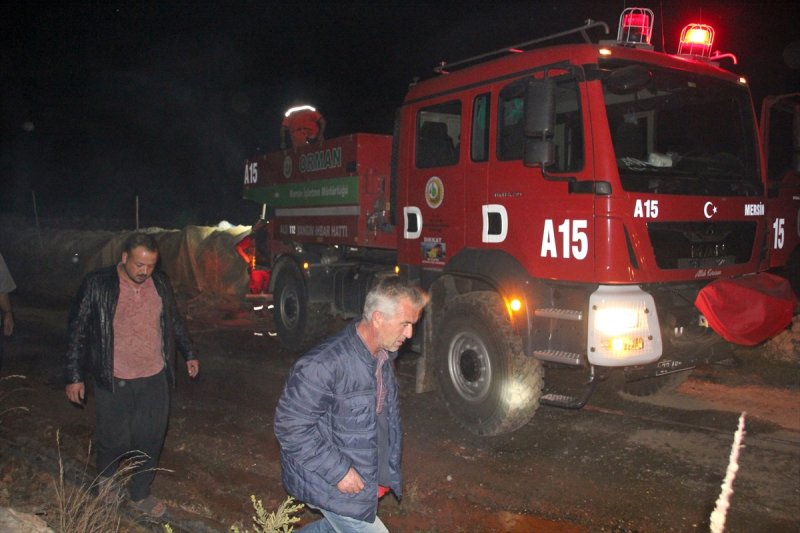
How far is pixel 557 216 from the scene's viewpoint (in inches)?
206

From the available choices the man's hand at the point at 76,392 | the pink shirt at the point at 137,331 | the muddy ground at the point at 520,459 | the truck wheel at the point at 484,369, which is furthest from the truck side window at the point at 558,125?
the man's hand at the point at 76,392

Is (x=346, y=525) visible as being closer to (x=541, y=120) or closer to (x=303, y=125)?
(x=541, y=120)

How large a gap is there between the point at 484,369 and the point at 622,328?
4.58ft

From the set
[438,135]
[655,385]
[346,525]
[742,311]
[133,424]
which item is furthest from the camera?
[655,385]

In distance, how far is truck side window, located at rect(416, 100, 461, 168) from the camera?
635 cm

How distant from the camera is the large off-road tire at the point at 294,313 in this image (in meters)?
9.27

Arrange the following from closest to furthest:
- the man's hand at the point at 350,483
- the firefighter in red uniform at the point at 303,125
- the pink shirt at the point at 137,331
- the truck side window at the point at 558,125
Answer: the man's hand at the point at 350,483 < the pink shirt at the point at 137,331 < the truck side window at the point at 558,125 < the firefighter in red uniform at the point at 303,125

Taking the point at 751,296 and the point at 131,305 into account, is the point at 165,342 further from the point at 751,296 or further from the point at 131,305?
the point at 751,296

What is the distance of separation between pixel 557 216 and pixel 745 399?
10.3 ft

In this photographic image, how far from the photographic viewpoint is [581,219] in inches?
199

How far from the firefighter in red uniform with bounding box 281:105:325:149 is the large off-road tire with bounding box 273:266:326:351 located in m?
1.85

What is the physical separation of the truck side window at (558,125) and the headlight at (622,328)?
104cm

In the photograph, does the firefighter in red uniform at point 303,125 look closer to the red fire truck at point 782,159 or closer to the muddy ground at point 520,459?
the muddy ground at point 520,459

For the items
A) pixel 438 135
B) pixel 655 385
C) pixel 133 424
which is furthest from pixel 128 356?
pixel 655 385
